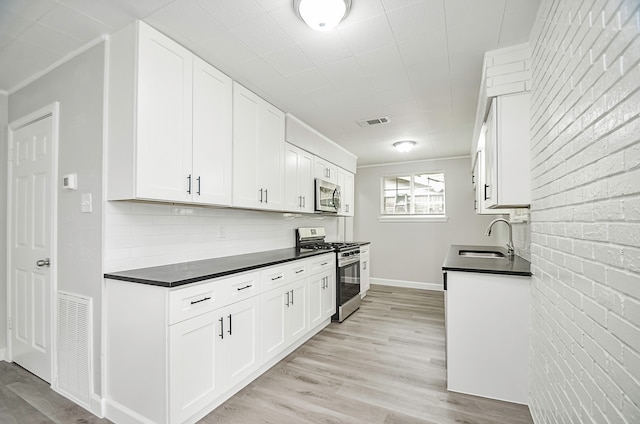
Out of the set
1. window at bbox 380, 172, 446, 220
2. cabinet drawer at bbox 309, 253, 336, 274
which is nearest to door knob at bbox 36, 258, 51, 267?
cabinet drawer at bbox 309, 253, 336, 274

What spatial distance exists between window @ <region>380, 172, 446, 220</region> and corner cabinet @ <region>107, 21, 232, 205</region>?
4.46 meters

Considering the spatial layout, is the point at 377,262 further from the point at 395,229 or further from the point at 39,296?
the point at 39,296

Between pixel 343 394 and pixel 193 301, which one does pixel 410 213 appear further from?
→ pixel 193 301

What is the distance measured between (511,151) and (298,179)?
2237 mm

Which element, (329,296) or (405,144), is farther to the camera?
(405,144)

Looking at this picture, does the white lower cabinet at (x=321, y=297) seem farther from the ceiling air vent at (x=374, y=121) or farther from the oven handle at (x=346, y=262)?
the ceiling air vent at (x=374, y=121)

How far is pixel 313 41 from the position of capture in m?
2.12

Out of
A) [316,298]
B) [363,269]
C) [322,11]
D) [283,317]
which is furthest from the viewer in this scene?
[363,269]

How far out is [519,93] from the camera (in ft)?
6.91

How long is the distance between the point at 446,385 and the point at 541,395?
73 cm

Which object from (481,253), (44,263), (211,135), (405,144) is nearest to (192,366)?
(44,263)

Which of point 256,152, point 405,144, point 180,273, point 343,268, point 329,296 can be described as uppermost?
point 405,144

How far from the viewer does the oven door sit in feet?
12.7

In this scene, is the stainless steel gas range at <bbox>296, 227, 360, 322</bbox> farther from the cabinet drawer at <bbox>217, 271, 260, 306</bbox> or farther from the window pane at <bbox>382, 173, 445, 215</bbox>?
the window pane at <bbox>382, 173, 445, 215</bbox>
